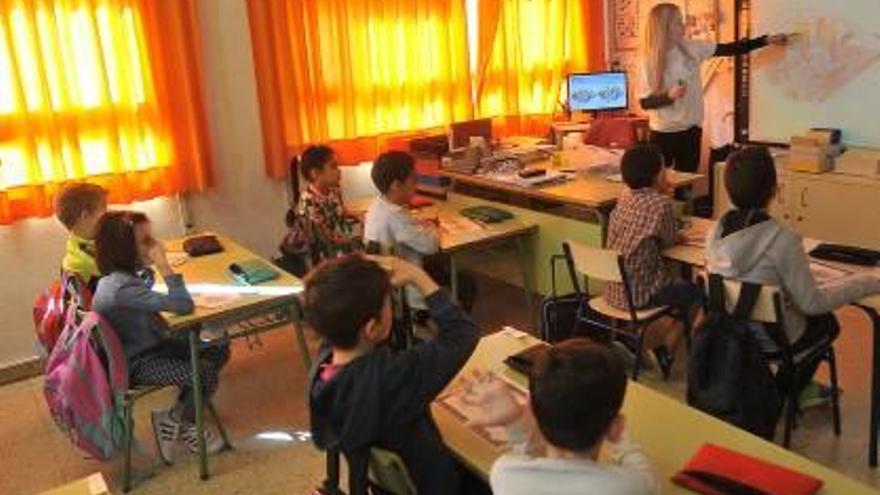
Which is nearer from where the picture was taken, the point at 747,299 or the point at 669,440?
the point at 669,440

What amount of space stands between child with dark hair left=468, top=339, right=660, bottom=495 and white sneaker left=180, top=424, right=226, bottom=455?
7.12ft

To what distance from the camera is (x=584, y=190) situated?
4.16 metres

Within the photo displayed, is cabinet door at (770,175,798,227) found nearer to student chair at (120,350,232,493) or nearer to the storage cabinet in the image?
the storage cabinet

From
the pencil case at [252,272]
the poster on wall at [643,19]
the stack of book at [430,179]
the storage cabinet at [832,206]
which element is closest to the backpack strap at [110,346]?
the pencil case at [252,272]

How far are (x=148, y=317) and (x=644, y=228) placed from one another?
198 cm

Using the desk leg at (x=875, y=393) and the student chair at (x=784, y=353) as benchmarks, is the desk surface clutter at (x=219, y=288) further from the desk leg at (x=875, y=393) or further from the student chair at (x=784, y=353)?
the desk leg at (x=875, y=393)

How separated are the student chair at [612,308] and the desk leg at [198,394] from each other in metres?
1.56

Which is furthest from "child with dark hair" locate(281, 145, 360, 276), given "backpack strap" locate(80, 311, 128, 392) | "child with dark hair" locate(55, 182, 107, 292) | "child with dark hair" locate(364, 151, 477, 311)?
"backpack strap" locate(80, 311, 128, 392)

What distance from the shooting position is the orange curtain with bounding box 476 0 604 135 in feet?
18.8

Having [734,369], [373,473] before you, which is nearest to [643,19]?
[734,369]

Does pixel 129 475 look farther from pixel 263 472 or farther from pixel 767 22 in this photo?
pixel 767 22

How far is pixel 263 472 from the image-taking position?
3242 millimetres

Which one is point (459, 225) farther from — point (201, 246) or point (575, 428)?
point (575, 428)

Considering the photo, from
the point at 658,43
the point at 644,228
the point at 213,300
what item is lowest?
the point at 213,300
